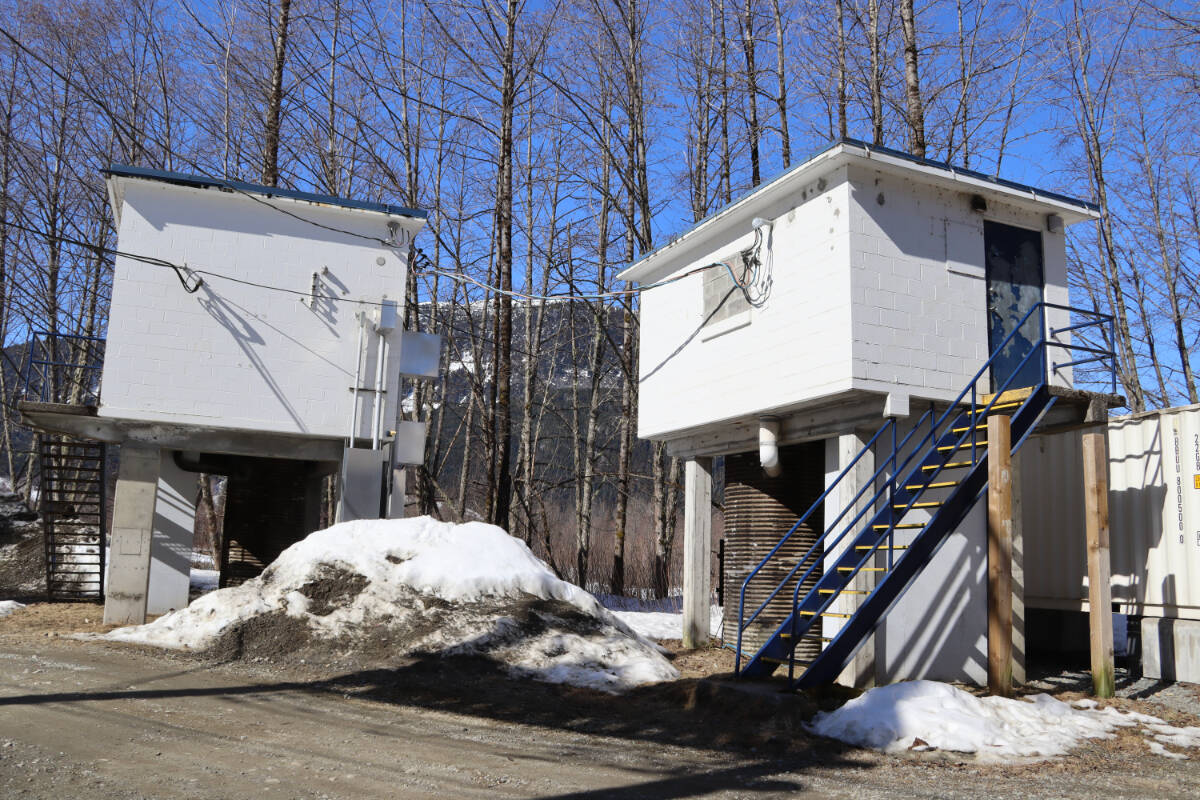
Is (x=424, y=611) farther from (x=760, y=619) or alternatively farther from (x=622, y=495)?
(x=622, y=495)

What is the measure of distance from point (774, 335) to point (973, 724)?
5589 mm

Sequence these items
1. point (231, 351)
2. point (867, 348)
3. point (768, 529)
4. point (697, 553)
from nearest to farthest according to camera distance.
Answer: point (867, 348)
point (768, 529)
point (697, 553)
point (231, 351)

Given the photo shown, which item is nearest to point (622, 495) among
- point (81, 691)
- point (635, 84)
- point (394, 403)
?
point (394, 403)

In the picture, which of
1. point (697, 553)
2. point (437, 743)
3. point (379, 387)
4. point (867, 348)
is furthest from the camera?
point (379, 387)

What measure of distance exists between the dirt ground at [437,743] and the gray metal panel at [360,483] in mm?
4793

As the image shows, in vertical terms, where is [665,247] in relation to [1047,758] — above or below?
above

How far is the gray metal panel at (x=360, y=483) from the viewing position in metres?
15.6

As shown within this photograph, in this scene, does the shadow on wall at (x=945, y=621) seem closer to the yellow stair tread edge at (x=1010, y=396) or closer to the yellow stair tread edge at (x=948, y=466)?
the yellow stair tread edge at (x=948, y=466)

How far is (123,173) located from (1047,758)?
14636 millimetres

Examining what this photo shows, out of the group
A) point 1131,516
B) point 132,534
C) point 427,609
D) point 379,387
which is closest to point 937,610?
point 1131,516

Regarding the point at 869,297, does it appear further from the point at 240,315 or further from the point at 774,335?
the point at 240,315

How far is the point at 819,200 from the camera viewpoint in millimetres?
12070

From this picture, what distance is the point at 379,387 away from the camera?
52.7 feet

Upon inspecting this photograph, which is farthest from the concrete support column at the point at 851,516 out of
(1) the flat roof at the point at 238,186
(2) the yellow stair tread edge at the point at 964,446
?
(1) the flat roof at the point at 238,186
